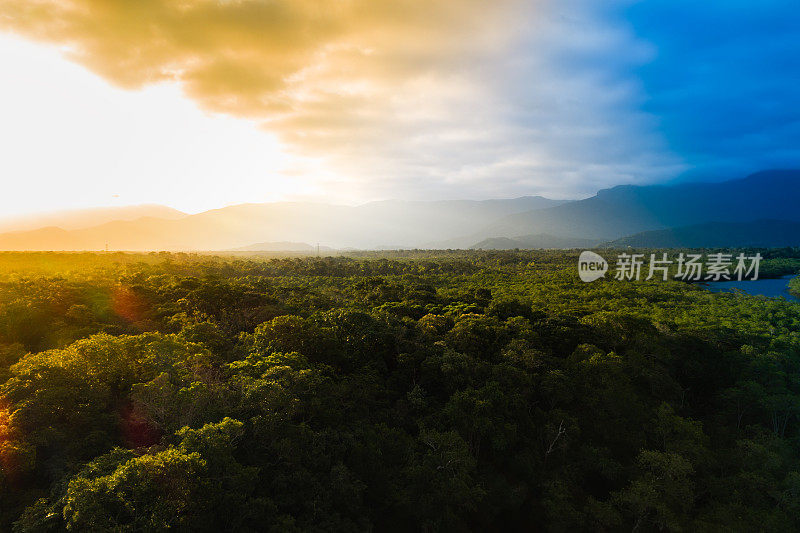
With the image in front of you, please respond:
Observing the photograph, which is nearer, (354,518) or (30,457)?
(30,457)

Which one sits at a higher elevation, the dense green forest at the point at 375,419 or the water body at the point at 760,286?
the water body at the point at 760,286

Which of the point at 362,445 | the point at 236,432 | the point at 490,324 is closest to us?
the point at 236,432

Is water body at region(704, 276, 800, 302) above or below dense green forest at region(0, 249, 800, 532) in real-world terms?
above

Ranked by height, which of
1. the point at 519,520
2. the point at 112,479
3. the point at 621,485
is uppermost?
the point at 112,479

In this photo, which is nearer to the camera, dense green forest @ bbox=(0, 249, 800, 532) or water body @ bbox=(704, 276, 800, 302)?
dense green forest @ bbox=(0, 249, 800, 532)

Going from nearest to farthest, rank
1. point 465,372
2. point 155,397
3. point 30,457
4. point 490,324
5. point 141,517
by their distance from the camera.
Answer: point 141,517
point 30,457
point 155,397
point 465,372
point 490,324

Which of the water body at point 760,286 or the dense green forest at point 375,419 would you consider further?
the water body at point 760,286

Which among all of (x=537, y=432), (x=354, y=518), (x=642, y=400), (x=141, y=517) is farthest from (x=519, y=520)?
(x=141, y=517)

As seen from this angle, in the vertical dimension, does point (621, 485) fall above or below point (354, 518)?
below

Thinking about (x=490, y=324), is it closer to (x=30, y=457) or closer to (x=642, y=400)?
(x=642, y=400)
